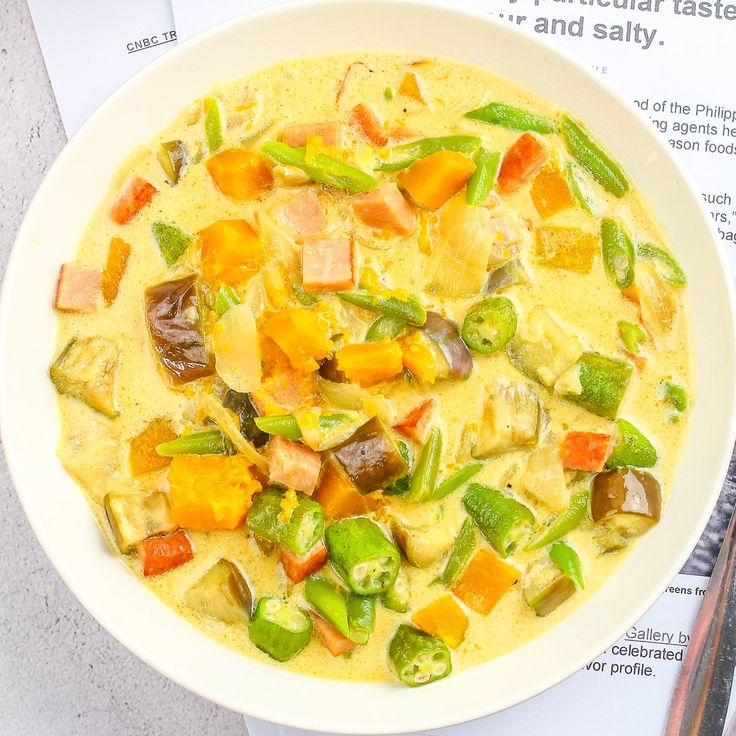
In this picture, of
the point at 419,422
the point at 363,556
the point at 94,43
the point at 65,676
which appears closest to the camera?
the point at 363,556

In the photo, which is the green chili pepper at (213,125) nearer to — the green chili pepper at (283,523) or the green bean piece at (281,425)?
the green bean piece at (281,425)

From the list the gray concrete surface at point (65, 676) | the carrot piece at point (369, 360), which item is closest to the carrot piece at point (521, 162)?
the carrot piece at point (369, 360)

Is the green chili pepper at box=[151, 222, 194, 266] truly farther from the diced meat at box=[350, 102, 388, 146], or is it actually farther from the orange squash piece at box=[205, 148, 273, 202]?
the diced meat at box=[350, 102, 388, 146]

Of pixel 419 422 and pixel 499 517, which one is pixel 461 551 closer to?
pixel 499 517

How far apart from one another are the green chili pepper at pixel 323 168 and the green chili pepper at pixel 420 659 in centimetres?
149

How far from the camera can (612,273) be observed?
273cm

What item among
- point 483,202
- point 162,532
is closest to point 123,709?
point 162,532

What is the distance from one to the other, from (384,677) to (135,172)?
1910 mm

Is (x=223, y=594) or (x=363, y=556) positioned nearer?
(x=363, y=556)

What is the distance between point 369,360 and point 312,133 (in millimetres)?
784

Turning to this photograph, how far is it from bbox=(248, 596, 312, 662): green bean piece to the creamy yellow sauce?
2.3 inches

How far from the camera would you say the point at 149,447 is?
2.70m

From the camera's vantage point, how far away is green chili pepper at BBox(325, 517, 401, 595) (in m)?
2.56

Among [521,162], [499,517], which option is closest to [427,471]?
[499,517]
